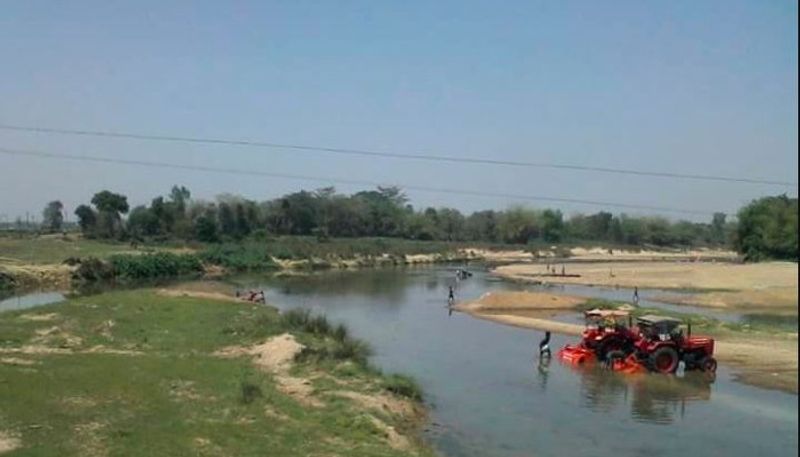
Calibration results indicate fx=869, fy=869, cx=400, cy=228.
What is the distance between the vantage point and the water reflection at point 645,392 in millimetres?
27859

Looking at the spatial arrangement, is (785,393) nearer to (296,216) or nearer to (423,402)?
(423,402)

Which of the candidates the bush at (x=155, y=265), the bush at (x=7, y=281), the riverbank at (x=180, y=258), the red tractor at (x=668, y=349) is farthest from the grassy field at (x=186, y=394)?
the bush at (x=155, y=265)

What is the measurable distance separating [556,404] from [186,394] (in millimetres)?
12014

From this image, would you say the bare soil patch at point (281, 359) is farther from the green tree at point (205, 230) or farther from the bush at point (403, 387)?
the green tree at point (205, 230)

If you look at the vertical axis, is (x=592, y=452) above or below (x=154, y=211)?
below

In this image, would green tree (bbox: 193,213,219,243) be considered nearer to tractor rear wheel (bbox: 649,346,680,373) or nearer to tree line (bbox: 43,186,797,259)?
tree line (bbox: 43,186,797,259)

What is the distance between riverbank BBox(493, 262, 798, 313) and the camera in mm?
68250

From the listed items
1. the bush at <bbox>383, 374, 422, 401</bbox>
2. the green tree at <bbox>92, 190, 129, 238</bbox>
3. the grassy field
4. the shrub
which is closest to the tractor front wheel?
the bush at <bbox>383, 374, 422, 401</bbox>

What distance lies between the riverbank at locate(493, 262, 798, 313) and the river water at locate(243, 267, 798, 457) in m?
27.2

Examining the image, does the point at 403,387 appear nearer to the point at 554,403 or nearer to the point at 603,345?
the point at 554,403

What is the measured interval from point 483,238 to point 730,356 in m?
128

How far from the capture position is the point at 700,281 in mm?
87812

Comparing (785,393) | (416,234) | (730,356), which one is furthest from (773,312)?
(416,234)

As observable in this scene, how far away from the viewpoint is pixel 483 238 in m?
168
